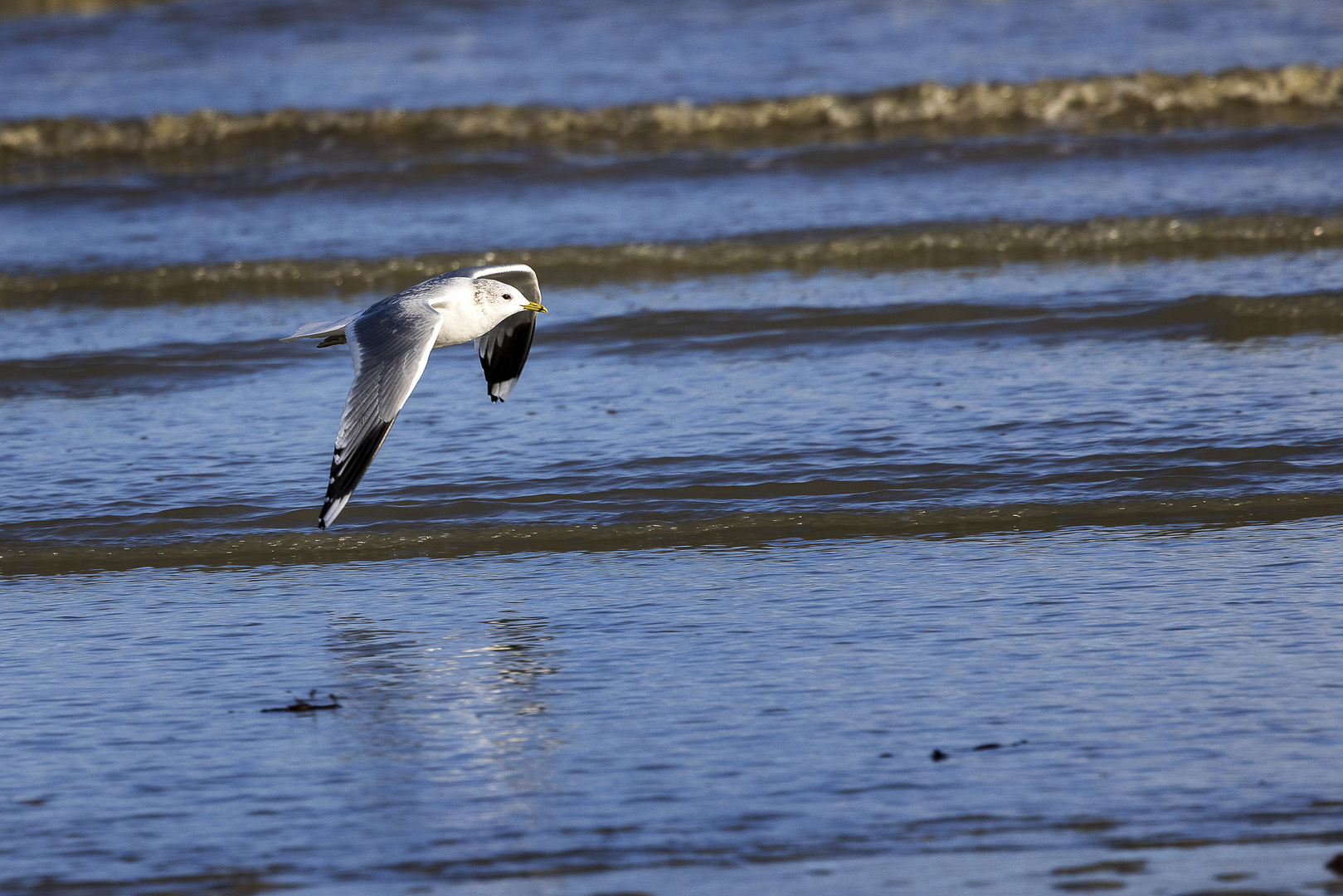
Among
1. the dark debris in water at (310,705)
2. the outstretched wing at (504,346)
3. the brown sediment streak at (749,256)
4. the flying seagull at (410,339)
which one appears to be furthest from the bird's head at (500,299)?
the brown sediment streak at (749,256)

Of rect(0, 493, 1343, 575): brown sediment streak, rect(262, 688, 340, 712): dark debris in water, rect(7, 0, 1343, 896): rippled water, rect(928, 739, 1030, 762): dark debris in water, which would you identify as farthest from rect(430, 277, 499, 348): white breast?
rect(928, 739, 1030, 762): dark debris in water

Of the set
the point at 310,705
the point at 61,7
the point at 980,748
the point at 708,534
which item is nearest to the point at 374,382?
the point at 708,534

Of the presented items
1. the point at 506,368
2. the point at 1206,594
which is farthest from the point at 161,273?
the point at 1206,594

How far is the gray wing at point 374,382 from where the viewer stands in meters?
5.00

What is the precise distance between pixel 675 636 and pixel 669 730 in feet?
2.29

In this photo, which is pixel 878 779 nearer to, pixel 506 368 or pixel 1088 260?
pixel 506 368

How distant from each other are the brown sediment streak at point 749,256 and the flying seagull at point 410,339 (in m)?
3.01

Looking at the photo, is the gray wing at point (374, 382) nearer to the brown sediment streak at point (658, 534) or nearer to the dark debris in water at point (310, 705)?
the brown sediment streak at point (658, 534)

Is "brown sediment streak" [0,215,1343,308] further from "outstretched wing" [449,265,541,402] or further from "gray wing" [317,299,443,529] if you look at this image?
"gray wing" [317,299,443,529]

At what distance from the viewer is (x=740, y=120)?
586 inches

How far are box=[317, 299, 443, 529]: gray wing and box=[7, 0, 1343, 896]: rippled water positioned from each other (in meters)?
0.37

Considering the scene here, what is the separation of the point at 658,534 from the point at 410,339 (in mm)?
1055

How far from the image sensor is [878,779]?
3447 millimetres

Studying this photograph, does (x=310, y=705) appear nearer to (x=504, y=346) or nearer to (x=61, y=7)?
(x=504, y=346)
